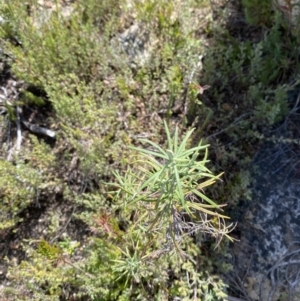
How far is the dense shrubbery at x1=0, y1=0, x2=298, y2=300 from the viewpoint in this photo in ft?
7.73

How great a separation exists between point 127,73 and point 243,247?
1.38m

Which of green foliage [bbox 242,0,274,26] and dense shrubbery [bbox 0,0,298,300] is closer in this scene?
dense shrubbery [bbox 0,0,298,300]

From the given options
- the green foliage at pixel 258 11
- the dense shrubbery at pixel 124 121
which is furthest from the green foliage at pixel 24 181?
the green foliage at pixel 258 11

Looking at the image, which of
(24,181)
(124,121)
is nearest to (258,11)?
(124,121)

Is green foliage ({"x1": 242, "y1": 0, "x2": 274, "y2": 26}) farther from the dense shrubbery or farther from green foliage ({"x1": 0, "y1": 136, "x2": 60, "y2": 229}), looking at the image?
green foliage ({"x1": 0, "y1": 136, "x2": 60, "y2": 229})

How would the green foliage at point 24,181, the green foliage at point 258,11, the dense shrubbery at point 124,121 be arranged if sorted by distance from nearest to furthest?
the dense shrubbery at point 124,121 < the green foliage at point 24,181 < the green foliage at point 258,11

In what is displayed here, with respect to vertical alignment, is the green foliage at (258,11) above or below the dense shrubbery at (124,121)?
above

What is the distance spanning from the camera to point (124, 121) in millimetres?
2756

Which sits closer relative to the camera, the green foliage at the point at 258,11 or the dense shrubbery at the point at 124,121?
the dense shrubbery at the point at 124,121

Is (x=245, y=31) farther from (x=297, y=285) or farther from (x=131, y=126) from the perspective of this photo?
(x=297, y=285)

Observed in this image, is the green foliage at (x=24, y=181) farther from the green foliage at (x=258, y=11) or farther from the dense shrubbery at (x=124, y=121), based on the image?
the green foliage at (x=258, y=11)

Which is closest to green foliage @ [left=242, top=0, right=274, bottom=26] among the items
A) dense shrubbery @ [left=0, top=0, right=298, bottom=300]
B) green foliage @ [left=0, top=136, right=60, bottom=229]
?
dense shrubbery @ [left=0, top=0, right=298, bottom=300]

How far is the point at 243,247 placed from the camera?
2.44 m

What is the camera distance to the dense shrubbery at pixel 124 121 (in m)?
2.36
